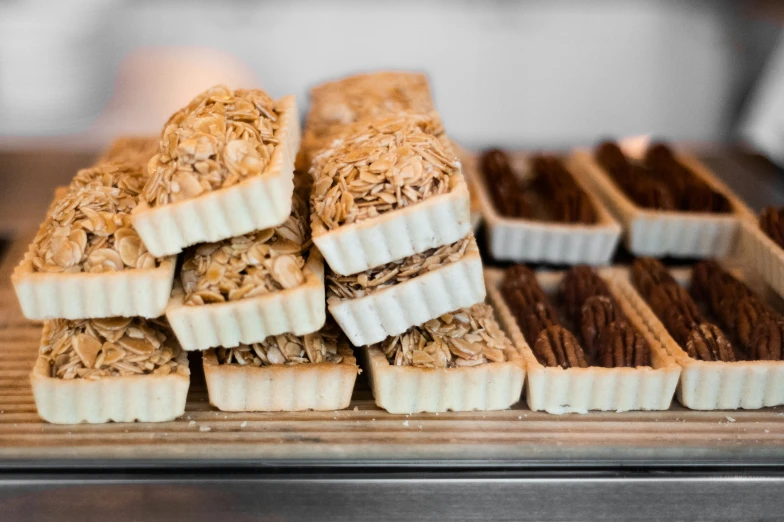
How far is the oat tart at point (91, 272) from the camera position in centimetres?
152

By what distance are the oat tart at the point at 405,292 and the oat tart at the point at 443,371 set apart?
79mm

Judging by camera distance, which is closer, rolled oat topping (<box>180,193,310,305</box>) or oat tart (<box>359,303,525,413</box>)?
rolled oat topping (<box>180,193,310,305</box>)

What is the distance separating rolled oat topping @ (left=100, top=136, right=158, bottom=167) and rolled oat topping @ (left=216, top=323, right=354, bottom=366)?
2.10ft

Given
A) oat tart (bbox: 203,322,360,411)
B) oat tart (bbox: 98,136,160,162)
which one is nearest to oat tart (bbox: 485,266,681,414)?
oat tart (bbox: 203,322,360,411)

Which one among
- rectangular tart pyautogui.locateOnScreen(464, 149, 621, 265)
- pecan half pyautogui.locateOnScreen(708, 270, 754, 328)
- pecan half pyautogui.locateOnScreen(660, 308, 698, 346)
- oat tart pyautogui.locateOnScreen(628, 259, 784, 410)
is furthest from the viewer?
rectangular tart pyautogui.locateOnScreen(464, 149, 621, 265)

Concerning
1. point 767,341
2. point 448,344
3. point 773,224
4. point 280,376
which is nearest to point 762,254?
point 773,224

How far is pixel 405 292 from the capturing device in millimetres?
1559

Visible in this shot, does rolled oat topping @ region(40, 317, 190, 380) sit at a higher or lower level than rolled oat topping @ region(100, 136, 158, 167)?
lower

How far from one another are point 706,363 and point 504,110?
1.62m

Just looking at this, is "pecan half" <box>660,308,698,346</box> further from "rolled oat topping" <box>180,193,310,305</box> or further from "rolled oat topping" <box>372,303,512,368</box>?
"rolled oat topping" <box>180,193,310,305</box>

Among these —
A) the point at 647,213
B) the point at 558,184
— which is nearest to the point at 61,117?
the point at 558,184

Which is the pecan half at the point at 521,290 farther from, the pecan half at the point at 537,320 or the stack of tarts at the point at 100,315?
the stack of tarts at the point at 100,315

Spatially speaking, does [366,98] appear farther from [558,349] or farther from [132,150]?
[558,349]

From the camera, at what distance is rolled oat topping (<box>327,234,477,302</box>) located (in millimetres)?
1567
